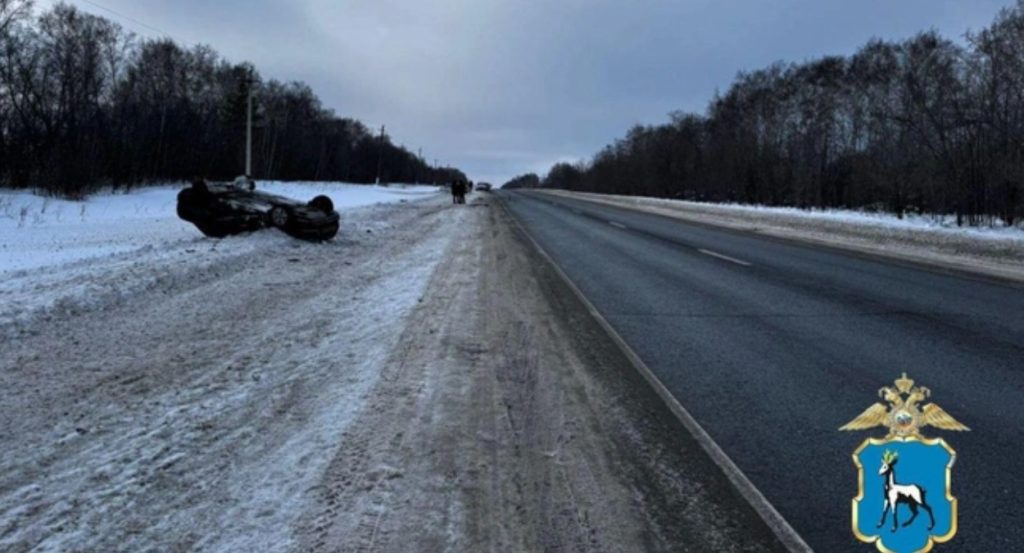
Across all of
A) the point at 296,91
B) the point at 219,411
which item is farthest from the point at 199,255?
the point at 296,91

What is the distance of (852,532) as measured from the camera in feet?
10.0

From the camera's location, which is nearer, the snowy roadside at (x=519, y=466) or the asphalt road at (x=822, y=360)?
the snowy roadside at (x=519, y=466)

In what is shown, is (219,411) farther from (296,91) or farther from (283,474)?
(296,91)

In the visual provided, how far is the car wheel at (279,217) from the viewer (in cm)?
1418

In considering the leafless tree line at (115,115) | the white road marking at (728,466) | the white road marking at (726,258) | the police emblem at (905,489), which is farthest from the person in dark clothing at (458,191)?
the police emblem at (905,489)

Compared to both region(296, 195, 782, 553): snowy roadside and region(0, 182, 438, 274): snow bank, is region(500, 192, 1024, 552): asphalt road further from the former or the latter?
region(0, 182, 438, 274): snow bank

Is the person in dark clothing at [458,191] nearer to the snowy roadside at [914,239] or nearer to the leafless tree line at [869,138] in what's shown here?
the snowy roadside at [914,239]

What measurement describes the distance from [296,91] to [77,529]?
125 meters

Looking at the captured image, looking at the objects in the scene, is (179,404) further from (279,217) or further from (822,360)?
(279,217)

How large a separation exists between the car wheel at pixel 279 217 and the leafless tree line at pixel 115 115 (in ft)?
82.3

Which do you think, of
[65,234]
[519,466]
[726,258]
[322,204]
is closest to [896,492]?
[519,466]

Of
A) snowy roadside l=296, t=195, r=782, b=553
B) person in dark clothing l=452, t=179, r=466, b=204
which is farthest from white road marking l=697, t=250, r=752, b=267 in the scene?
person in dark clothing l=452, t=179, r=466, b=204

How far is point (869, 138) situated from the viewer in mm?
51531

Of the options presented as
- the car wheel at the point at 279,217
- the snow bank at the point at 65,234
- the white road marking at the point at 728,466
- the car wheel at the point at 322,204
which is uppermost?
the car wheel at the point at 322,204
